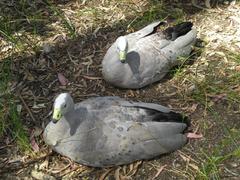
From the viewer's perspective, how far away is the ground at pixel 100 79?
3.20 metres

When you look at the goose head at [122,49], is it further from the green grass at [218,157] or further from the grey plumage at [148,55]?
the green grass at [218,157]

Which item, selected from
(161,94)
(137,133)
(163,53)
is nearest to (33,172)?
(137,133)

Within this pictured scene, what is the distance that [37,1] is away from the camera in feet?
14.8

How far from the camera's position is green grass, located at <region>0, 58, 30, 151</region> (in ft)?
10.8

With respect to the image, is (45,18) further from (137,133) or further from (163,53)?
(137,133)

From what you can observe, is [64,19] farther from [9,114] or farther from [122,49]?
[9,114]

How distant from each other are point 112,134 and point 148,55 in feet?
2.94

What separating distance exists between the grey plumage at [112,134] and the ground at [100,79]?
0.12 meters

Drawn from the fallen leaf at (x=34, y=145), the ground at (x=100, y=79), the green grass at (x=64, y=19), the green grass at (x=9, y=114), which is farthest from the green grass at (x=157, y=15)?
the fallen leaf at (x=34, y=145)

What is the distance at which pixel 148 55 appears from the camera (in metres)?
3.70

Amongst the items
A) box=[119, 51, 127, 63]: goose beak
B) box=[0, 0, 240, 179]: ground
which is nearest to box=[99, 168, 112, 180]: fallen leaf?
box=[0, 0, 240, 179]: ground

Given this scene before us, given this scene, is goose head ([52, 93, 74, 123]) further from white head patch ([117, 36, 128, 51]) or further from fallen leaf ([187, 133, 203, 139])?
fallen leaf ([187, 133, 203, 139])

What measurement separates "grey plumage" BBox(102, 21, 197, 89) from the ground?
10 centimetres

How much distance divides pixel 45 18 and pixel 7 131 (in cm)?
136
